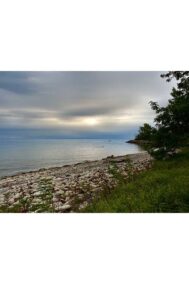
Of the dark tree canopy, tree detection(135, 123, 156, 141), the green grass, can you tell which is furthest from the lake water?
the dark tree canopy

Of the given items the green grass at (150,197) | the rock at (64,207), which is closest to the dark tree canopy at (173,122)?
the green grass at (150,197)

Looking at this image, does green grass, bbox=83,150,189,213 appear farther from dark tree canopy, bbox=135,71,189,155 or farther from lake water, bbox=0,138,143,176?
lake water, bbox=0,138,143,176

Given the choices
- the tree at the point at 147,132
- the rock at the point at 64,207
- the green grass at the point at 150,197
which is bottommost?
the rock at the point at 64,207

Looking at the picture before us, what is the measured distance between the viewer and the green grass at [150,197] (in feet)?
17.0

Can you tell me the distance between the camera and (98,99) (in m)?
8.99

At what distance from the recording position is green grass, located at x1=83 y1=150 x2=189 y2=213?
5180 millimetres

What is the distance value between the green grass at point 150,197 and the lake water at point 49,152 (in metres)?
6.51

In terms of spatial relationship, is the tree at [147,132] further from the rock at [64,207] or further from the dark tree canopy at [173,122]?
the rock at [64,207]

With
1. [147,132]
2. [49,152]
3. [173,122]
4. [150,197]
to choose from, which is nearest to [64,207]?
[150,197]

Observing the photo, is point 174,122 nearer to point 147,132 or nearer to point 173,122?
point 173,122

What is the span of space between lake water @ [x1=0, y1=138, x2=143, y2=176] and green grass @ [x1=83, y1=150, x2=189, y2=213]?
651 cm

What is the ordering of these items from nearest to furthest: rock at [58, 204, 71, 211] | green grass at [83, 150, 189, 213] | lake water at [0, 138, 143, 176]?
1. green grass at [83, 150, 189, 213]
2. rock at [58, 204, 71, 211]
3. lake water at [0, 138, 143, 176]

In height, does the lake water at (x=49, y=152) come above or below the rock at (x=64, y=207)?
above
